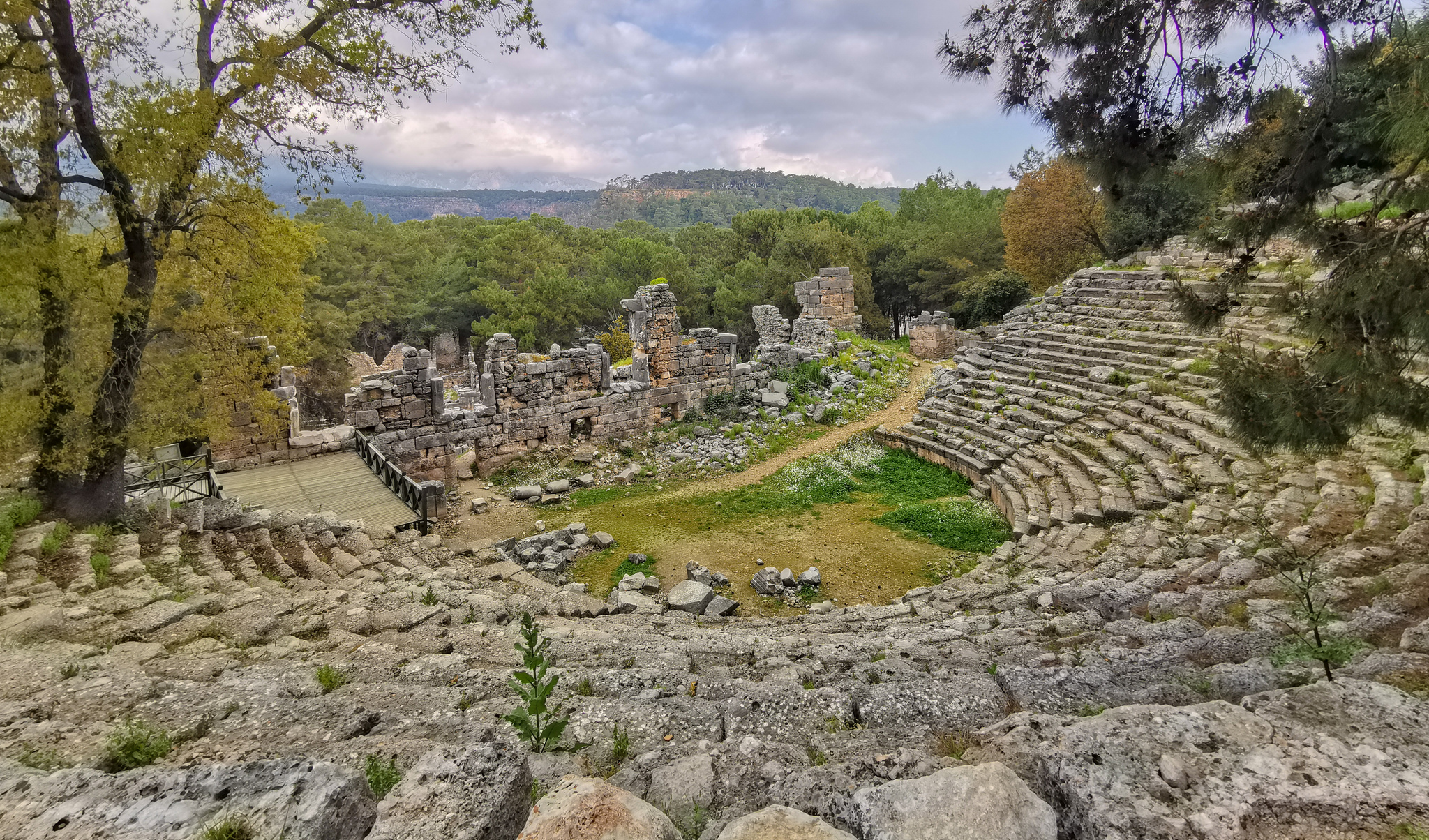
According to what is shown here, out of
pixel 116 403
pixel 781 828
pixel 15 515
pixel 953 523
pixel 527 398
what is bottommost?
pixel 953 523

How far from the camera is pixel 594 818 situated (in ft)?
7.22

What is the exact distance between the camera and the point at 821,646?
Result: 561cm

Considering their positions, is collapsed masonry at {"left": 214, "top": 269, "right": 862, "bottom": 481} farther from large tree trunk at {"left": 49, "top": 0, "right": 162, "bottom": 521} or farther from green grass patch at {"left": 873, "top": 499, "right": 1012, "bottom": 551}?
green grass patch at {"left": 873, "top": 499, "right": 1012, "bottom": 551}

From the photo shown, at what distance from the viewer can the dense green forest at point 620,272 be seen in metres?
31.8

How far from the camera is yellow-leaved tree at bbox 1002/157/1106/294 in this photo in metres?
24.1

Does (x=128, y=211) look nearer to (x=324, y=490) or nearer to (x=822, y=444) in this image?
(x=324, y=490)

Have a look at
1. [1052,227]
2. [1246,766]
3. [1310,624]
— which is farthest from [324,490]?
[1052,227]

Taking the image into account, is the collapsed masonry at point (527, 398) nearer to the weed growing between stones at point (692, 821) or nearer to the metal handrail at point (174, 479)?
the metal handrail at point (174, 479)

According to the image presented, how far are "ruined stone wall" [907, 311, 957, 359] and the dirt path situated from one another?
674 cm

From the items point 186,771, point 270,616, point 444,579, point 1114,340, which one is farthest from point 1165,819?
point 1114,340

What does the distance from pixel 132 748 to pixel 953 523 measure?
992 centimetres

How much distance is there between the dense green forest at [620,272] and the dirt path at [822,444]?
41.5 feet

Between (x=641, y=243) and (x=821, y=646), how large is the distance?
1178 inches

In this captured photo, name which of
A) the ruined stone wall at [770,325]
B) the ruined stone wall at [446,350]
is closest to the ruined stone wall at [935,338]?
the ruined stone wall at [770,325]
